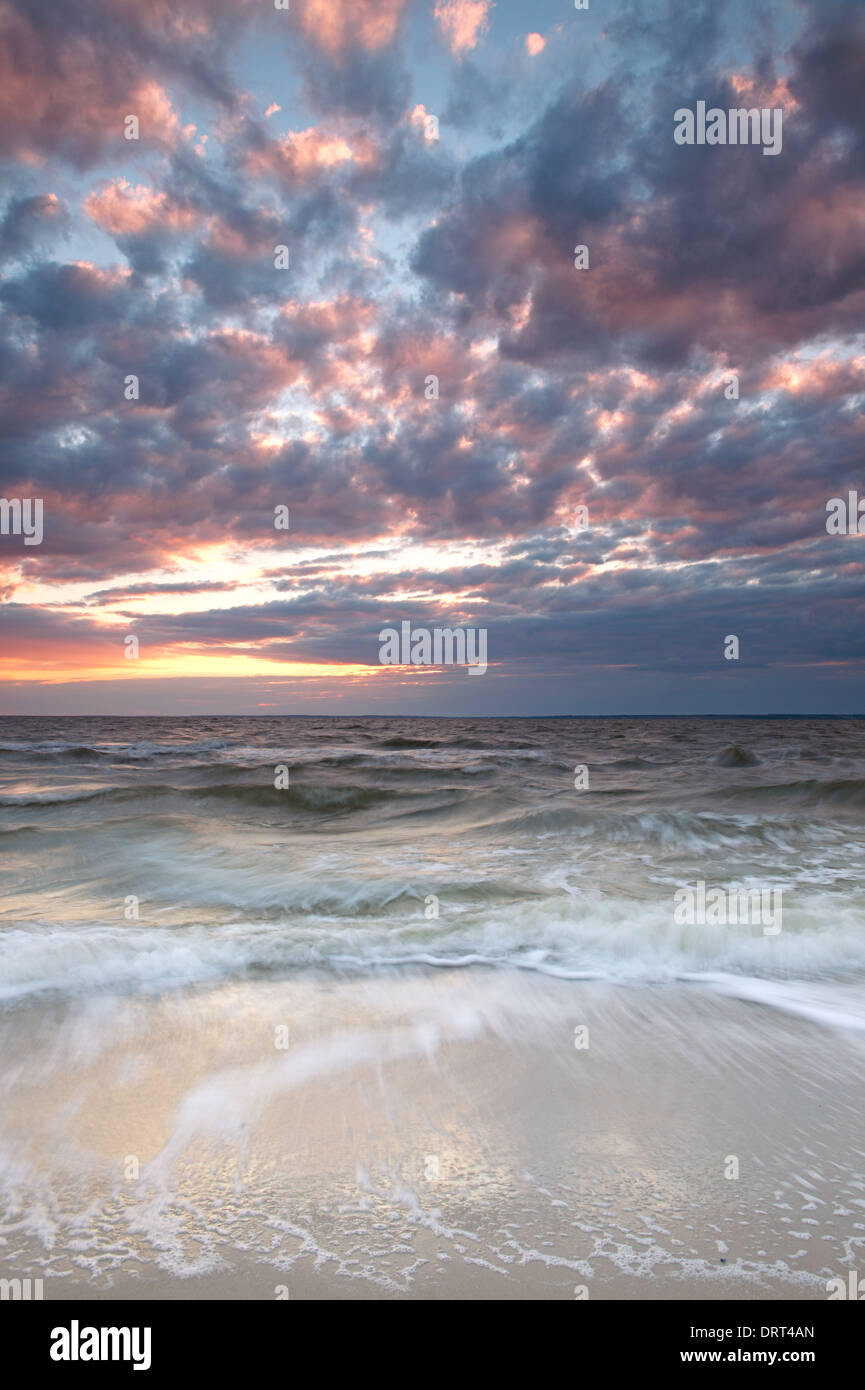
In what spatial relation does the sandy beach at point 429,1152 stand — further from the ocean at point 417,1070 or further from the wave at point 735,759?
the wave at point 735,759

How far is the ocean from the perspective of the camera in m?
2.27

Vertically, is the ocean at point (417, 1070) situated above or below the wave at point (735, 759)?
below

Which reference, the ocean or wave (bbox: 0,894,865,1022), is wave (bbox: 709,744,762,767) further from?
wave (bbox: 0,894,865,1022)

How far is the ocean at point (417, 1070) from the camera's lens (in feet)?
7.45

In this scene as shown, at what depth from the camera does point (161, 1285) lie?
210 centimetres

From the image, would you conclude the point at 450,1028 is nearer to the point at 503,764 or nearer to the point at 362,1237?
the point at 362,1237

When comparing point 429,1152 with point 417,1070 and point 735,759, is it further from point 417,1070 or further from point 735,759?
point 735,759

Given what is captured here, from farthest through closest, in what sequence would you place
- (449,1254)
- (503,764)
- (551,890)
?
(503,764), (551,890), (449,1254)

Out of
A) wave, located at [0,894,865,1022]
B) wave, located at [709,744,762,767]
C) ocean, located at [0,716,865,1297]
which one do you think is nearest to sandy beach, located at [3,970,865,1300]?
ocean, located at [0,716,865,1297]

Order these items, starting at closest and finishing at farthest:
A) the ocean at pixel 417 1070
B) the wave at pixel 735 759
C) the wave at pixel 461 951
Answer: the ocean at pixel 417 1070 < the wave at pixel 461 951 < the wave at pixel 735 759

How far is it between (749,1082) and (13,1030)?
13.9 feet

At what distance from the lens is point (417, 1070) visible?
142 inches

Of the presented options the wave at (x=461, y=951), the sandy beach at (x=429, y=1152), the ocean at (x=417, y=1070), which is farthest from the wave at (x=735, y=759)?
the sandy beach at (x=429, y=1152)
